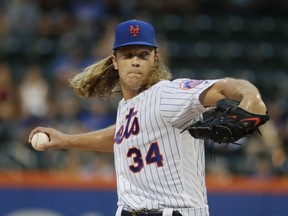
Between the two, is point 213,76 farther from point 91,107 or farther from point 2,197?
point 2,197

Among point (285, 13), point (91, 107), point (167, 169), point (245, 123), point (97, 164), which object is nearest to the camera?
point (245, 123)

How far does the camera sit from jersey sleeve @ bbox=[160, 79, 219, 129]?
3769 millimetres

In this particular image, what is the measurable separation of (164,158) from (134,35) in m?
0.75

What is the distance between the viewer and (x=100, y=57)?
10.2 metres

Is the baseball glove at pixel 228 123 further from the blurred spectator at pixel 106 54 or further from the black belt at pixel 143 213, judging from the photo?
the blurred spectator at pixel 106 54

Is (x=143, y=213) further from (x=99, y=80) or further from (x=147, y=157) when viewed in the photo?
(x=99, y=80)

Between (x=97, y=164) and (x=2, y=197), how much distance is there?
1262 millimetres

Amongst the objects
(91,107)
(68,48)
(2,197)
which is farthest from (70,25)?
(2,197)

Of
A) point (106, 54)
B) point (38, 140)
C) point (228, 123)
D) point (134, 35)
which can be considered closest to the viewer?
point (228, 123)

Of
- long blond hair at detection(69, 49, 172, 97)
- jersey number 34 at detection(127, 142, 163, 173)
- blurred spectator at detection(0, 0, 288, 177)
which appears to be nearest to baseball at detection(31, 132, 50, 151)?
long blond hair at detection(69, 49, 172, 97)

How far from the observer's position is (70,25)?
11148mm

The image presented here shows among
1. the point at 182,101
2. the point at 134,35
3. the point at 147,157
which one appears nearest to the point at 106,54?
the point at 134,35

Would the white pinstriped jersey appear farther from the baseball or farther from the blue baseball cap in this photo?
the baseball

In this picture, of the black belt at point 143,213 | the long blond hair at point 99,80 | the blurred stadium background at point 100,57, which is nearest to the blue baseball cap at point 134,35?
the long blond hair at point 99,80
